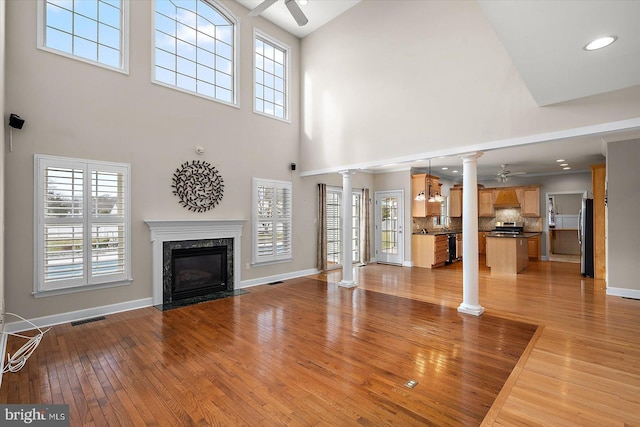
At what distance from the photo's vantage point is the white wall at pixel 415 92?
3.96 m

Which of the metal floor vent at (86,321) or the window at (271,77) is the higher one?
the window at (271,77)

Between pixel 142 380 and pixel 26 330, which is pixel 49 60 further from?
pixel 142 380

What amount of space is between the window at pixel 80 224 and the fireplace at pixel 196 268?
2.12ft

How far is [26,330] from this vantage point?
3.82 metres

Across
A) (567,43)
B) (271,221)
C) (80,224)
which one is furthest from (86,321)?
(567,43)

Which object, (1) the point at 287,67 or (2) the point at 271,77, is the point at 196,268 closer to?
(2) the point at 271,77

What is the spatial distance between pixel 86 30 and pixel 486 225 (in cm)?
1154

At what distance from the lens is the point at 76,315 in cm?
424

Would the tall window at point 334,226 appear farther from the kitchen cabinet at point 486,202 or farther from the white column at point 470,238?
the kitchen cabinet at point 486,202

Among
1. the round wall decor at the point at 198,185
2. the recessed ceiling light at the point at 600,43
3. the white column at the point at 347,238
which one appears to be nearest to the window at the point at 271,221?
the round wall decor at the point at 198,185

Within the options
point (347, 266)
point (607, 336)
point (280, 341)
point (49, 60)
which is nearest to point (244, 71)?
point (49, 60)

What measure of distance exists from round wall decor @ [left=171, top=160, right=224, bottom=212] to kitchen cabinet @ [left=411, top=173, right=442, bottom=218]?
5.22 m

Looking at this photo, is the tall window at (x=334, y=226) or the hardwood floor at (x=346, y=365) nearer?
the hardwood floor at (x=346, y=365)

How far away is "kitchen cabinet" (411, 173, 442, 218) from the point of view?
8352 millimetres
